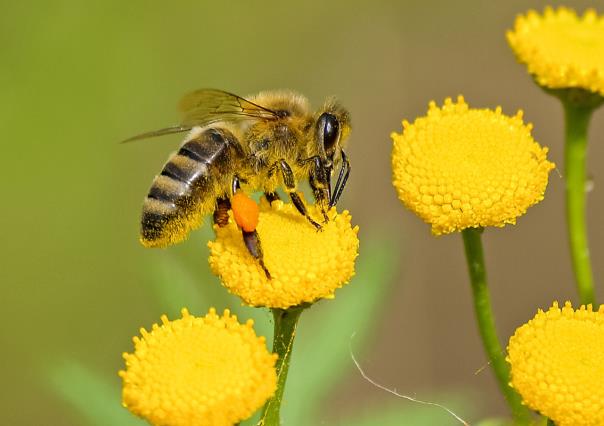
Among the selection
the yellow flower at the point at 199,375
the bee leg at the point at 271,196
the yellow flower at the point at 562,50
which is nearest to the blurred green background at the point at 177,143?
the bee leg at the point at 271,196

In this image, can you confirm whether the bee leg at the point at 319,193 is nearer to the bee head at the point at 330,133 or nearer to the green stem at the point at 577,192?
the bee head at the point at 330,133

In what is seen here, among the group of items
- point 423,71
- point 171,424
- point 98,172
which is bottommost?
point 98,172

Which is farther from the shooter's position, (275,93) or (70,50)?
(70,50)

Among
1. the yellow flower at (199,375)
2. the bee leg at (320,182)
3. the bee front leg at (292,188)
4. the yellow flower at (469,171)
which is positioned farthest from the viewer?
the bee leg at (320,182)

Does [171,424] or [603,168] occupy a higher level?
[171,424]

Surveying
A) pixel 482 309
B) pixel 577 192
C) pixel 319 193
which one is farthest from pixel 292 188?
pixel 577 192

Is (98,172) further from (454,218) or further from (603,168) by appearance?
(454,218)

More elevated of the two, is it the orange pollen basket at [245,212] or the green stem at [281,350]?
the orange pollen basket at [245,212]

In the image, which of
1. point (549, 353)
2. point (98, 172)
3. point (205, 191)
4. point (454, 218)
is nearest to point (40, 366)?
point (205, 191)
